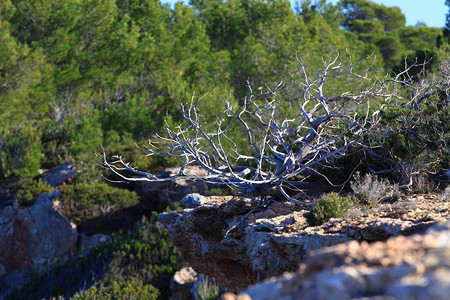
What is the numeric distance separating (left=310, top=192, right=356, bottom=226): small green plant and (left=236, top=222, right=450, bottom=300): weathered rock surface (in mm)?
3621

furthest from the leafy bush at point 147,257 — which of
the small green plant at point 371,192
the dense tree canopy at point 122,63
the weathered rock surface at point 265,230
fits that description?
the small green plant at point 371,192

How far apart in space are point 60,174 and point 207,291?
7.10m

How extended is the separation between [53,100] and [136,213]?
6627mm

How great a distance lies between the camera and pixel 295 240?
16.9 ft

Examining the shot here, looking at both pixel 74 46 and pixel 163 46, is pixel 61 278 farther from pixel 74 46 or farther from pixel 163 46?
pixel 163 46

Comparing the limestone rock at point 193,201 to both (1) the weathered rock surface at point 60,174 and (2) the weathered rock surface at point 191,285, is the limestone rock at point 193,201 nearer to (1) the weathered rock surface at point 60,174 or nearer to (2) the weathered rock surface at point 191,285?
(2) the weathered rock surface at point 191,285

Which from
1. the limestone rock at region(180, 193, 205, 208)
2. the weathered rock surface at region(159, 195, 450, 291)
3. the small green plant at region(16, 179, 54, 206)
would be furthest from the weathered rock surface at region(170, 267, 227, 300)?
the small green plant at region(16, 179, 54, 206)

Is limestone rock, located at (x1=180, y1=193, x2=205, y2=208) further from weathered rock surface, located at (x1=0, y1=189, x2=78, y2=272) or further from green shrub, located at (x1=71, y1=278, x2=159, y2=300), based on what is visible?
weathered rock surface, located at (x1=0, y1=189, x2=78, y2=272)

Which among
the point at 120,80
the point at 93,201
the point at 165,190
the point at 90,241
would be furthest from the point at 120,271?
the point at 120,80

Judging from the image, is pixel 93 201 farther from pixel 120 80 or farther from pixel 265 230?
pixel 265 230

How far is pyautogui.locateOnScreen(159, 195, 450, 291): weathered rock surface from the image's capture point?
4.82m

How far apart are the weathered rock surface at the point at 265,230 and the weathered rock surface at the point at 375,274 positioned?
9.48 ft

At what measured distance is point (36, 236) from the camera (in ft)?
47.0

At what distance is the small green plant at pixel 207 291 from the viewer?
392 inches
